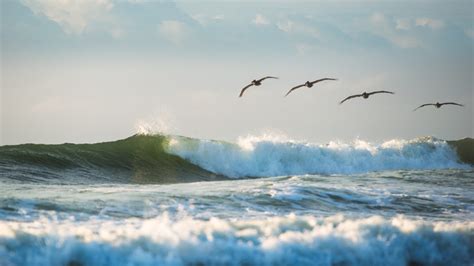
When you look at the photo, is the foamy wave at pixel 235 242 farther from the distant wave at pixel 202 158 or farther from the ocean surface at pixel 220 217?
the distant wave at pixel 202 158

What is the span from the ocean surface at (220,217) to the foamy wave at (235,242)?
0.7 inches

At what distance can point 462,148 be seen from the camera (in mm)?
42562

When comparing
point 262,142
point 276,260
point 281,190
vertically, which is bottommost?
point 276,260

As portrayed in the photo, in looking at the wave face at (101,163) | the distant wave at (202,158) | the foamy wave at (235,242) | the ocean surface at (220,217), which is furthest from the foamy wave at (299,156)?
the foamy wave at (235,242)

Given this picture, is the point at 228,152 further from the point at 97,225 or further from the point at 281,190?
the point at 97,225

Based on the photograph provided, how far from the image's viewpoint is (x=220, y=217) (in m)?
12.8

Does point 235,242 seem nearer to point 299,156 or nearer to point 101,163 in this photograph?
point 101,163

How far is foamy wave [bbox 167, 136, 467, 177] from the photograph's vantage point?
31172mm

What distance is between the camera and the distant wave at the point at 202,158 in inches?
905

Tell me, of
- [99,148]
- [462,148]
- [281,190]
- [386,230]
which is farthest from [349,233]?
[462,148]

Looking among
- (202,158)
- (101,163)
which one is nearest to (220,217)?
(101,163)

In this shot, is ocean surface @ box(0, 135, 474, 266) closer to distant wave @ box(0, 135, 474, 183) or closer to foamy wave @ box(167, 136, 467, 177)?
distant wave @ box(0, 135, 474, 183)

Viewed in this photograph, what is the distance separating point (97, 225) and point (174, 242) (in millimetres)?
1742

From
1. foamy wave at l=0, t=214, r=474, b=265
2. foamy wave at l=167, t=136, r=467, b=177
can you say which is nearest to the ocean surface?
foamy wave at l=0, t=214, r=474, b=265
